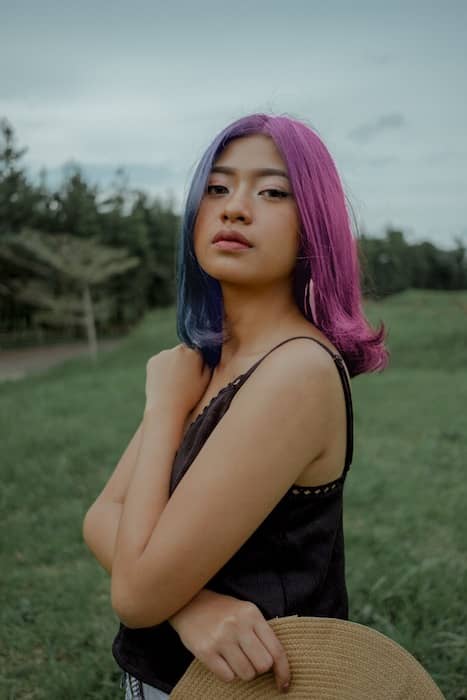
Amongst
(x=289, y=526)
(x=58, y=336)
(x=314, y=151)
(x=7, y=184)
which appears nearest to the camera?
(x=289, y=526)

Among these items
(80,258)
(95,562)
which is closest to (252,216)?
(95,562)

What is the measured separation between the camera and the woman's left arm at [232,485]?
1.00 m

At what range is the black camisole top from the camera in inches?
43.6

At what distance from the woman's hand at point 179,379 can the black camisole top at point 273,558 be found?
8cm

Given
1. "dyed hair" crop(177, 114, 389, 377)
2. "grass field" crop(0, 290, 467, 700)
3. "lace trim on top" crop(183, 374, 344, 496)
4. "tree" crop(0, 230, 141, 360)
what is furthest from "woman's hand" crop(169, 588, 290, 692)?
"tree" crop(0, 230, 141, 360)

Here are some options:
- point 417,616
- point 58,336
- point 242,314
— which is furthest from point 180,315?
point 58,336

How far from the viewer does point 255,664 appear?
0.93m

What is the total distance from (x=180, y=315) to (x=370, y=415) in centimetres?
664

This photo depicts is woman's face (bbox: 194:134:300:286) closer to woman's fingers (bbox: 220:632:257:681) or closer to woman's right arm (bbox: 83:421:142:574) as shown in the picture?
woman's right arm (bbox: 83:421:142:574)

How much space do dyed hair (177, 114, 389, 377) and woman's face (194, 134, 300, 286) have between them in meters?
0.02

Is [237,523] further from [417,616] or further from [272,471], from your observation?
[417,616]

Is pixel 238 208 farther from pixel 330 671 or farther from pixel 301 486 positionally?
pixel 330 671

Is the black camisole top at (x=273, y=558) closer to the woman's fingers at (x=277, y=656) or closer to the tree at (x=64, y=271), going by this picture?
the woman's fingers at (x=277, y=656)

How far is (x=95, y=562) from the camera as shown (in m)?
3.79
